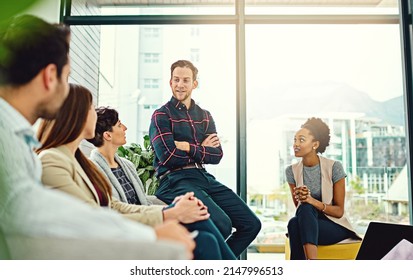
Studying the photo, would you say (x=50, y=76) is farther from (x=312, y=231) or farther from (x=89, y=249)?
(x=312, y=231)

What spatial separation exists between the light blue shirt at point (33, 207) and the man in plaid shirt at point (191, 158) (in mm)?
583

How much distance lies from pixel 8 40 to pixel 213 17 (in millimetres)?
1481

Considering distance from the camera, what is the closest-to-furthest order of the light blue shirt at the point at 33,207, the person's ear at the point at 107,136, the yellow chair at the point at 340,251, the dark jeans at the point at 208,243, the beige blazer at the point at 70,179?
the light blue shirt at the point at 33,207 → the beige blazer at the point at 70,179 → the dark jeans at the point at 208,243 → the person's ear at the point at 107,136 → the yellow chair at the point at 340,251

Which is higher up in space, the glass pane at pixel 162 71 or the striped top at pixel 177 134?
the glass pane at pixel 162 71

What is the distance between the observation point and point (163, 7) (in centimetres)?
272

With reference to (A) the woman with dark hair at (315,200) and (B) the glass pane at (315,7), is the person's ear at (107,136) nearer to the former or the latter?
(A) the woman with dark hair at (315,200)

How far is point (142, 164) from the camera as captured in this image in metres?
2.05

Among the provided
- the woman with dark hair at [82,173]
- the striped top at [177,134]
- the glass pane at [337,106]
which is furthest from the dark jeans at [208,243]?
the glass pane at [337,106]

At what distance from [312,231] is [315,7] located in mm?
1389

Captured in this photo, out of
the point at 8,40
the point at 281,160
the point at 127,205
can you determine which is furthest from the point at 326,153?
the point at 8,40

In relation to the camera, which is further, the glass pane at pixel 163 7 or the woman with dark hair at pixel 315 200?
the glass pane at pixel 163 7

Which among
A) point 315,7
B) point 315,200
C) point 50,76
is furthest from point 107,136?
point 315,7

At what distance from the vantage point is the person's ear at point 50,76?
1.43m

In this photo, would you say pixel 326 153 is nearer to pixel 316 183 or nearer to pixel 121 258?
pixel 316 183
